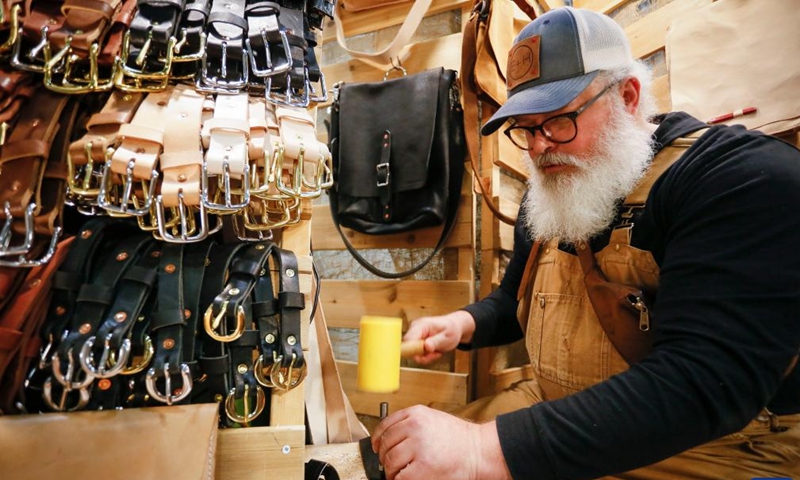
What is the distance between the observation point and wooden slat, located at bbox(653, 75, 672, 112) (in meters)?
1.80

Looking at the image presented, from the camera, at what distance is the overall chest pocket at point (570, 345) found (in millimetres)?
1186

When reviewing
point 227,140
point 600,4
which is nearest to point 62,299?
point 227,140

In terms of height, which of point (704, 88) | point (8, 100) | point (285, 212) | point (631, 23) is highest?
point (631, 23)

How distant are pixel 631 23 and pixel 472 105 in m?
0.88

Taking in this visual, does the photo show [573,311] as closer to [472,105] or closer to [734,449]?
→ [734,449]

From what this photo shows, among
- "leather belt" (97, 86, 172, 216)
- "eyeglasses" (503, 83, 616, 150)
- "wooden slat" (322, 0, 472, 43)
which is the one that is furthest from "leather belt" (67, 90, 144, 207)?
"wooden slat" (322, 0, 472, 43)

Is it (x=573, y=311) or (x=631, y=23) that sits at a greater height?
(x=631, y=23)

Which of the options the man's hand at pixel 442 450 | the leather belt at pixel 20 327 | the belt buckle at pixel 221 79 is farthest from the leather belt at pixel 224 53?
the man's hand at pixel 442 450

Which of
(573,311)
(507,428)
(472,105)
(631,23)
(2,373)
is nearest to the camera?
(2,373)

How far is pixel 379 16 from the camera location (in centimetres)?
222

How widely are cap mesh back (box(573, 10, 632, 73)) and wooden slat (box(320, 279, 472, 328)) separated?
0.96 m

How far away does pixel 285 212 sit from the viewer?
1.02 metres

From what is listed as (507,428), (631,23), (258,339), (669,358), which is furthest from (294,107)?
(631,23)

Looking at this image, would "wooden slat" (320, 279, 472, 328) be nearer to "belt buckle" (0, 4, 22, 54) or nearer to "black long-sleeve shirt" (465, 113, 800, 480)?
"black long-sleeve shirt" (465, 113, 800, 480)
